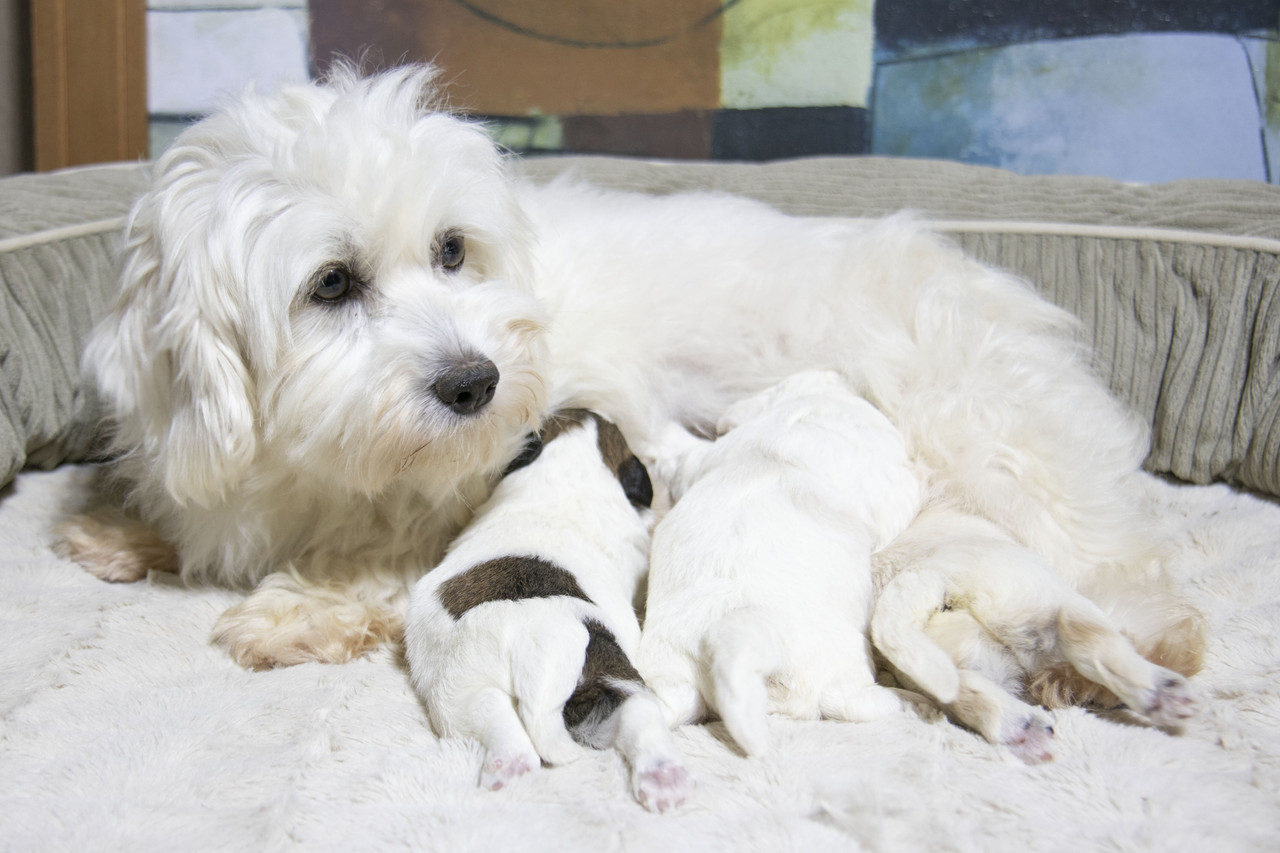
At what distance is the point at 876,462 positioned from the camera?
→ 60.4 inches

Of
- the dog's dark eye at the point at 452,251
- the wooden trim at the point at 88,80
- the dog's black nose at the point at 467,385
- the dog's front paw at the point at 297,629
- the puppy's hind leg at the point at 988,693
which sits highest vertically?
the wooden trim at the point at 88,80

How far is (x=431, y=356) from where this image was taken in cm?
132

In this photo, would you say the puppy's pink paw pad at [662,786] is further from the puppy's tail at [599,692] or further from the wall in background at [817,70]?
the wall in background at [817,70]

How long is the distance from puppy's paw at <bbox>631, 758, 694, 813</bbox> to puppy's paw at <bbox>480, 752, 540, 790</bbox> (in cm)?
13

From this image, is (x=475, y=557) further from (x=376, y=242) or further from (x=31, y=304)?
(x=31, y=304)

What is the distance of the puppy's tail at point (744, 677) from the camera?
3.45ft

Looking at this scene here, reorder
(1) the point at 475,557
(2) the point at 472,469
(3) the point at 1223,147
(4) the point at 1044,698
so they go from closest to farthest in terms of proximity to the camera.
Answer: (4) the point at 1044,698 → (1) the point at 475,557 → (2) the point at 472,469 → (3) the point at 1223,147

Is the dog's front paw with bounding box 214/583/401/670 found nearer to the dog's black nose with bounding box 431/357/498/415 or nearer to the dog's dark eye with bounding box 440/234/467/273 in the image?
the dog's black nose with bounding box 431/357/498/415

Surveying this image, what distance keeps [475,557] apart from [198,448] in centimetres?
48

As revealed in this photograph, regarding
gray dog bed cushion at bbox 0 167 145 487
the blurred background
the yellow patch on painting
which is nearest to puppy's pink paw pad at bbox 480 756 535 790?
gray dog bed cushion at bbox 0 167 145 487

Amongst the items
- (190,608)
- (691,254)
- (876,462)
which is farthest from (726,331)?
(190,608)

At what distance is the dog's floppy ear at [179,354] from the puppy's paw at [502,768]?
0.67 m

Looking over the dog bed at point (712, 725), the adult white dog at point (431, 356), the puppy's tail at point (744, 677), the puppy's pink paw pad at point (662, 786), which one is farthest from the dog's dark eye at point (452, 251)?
the puppy's pink paw pad at point (662, 786)

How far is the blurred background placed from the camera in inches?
111
